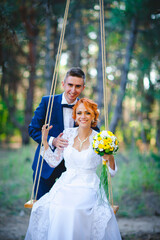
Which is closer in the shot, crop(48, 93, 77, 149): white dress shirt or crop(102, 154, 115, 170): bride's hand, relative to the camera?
crop(102, 154, 115, 170): bride's hand

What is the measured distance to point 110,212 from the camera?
8.39 ft

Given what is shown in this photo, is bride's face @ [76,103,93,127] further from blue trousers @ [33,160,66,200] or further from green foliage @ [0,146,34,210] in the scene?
green foliage @ [0,146,34,210]

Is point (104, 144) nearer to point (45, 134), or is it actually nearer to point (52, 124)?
point (45, 134)

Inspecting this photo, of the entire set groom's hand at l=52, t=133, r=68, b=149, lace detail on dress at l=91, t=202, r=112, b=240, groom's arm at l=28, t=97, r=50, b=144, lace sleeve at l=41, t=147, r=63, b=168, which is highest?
groom's arm at l=28, t=97, r=50, b=144

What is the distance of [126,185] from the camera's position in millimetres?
6555

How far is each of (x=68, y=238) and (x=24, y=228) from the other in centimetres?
240

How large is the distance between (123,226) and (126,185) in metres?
2.02

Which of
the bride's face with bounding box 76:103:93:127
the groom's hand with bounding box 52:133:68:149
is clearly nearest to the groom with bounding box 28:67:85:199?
the groom's hand with bounding box 52:133:68:149

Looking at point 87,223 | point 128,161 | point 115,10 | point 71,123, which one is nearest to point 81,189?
point 87,223

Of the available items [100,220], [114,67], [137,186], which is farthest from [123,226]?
[114,67]

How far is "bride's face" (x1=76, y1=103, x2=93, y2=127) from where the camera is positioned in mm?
2850

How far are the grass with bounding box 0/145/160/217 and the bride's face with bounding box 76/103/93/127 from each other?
319cm

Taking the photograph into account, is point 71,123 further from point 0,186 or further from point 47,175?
point 0,186

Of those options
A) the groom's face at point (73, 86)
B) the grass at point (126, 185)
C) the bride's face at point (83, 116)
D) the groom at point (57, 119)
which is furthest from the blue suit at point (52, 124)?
the grass at point (126, 185)
